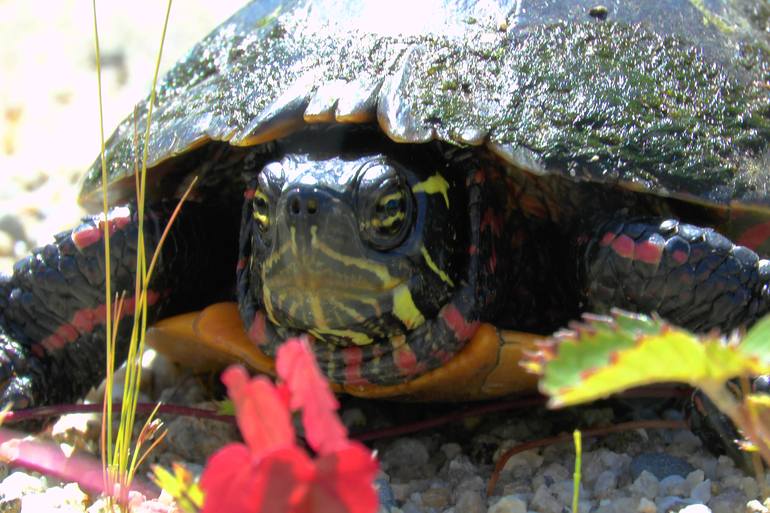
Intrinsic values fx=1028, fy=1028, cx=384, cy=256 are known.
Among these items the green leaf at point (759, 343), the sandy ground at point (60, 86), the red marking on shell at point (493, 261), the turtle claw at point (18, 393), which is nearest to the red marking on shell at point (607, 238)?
the red marking on shell at point (493, 261)

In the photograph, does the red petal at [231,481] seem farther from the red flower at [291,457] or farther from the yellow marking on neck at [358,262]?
the yellow marking on neck at [358,262]

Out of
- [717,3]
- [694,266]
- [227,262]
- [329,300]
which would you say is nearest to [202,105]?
[227,262]

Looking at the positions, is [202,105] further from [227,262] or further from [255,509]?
[255,509]

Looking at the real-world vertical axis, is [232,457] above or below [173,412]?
below

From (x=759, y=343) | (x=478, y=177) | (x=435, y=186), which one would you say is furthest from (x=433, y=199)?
(x=759, y=343)

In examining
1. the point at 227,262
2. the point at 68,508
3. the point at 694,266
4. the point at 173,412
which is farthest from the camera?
the point at 227,262

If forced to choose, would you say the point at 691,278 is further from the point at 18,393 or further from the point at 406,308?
the point at 18,393

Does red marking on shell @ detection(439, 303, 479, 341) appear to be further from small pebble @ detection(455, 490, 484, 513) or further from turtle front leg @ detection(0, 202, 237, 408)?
turtle front leg @ detection(0, 202, 237, 408)
